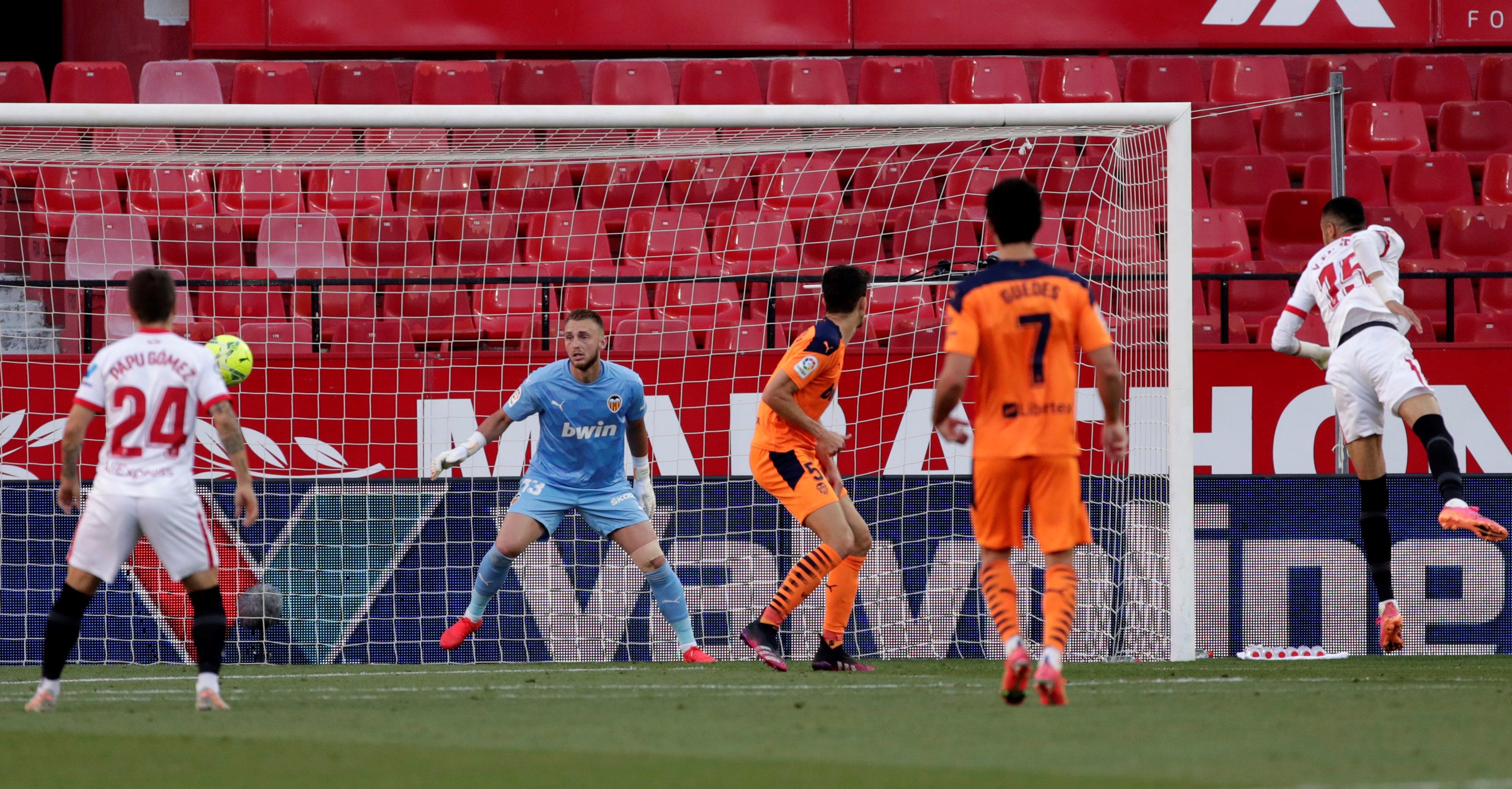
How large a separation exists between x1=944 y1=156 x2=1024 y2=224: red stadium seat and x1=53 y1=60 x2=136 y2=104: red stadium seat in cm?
669

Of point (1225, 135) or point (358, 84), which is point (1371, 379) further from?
point (358, 84)

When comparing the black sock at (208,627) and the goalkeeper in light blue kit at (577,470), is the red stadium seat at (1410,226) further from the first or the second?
the black sock at (208,627)

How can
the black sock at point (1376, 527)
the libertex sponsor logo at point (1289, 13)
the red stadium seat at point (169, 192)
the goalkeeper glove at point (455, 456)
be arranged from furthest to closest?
1. the libertex sponsor logo at point (1289, 13)
2. the red stadium seat at point (169, 192)
3. the black sock at point (1376, 527)
4. the goalkeeper glove at point (455, 456)

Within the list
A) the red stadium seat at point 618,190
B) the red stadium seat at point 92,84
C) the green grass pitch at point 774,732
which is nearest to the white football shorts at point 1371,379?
the green grass pitch at point 774,732

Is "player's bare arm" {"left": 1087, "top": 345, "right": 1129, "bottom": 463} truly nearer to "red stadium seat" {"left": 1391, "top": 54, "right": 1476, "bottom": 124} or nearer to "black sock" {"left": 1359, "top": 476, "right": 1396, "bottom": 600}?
"black sock" {"left": 1359, "top": 476, "right": 1396, "bottom": 600}

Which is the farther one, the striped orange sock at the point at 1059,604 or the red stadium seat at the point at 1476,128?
the red stadium seat at the point at 1476,128

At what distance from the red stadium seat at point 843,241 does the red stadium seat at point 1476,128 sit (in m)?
5.64

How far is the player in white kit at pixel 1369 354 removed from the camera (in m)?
8.04

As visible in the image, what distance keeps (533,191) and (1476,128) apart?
26.5 feet

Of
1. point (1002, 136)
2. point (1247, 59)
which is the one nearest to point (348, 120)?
point (1002, 136)

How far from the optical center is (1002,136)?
922 centimetres

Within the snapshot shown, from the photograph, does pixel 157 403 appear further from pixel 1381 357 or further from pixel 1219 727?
pixel 1381 357

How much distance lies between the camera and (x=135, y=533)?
237 inches

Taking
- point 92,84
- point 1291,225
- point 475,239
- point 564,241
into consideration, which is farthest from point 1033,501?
point 92,84
